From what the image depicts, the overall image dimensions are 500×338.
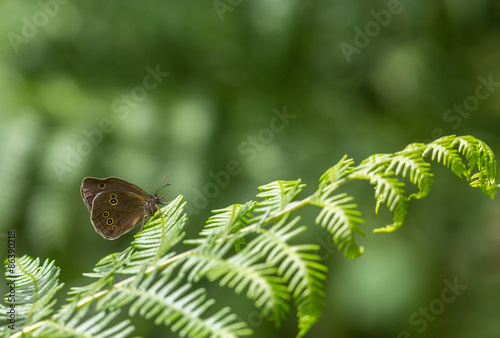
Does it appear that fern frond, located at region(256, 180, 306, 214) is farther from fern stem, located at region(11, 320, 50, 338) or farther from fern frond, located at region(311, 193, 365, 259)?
fern stem, located at region(11, 320, 50, 338)

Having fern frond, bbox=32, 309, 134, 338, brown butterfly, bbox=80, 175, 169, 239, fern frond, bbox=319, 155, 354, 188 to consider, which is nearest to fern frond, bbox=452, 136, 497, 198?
fern frond, bbox=319, 155, 354, 188

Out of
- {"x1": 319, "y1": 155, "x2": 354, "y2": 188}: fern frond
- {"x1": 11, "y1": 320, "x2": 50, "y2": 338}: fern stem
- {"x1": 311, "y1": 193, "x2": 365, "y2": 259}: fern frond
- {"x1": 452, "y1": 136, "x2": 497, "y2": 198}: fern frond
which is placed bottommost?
{"x1": 11, "y1": 320, "x2": 50, "y2": 338}: fern stem

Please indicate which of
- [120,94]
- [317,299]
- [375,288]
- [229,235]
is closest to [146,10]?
[120,94]

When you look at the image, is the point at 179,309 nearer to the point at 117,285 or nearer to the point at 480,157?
the point at 117,285

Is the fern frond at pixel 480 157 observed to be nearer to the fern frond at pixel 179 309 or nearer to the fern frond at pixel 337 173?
the fern frond at pixel 337 173

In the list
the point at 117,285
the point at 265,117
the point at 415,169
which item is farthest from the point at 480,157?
the point at 265,117

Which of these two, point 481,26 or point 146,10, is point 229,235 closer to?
point 146,10

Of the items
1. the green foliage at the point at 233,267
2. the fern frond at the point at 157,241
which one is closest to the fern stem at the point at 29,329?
the green foliage at the point at 233,267
